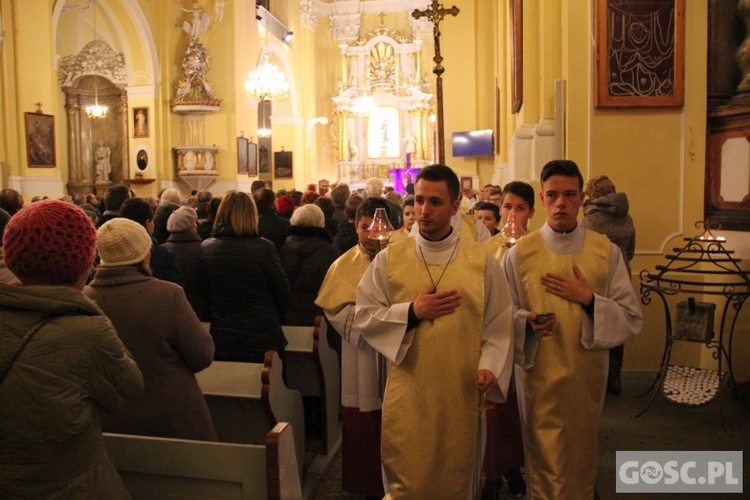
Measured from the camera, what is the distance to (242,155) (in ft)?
57.6

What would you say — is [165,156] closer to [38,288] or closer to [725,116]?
[725,116]

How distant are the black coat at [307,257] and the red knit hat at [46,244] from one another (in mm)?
2819

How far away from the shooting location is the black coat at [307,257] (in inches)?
186

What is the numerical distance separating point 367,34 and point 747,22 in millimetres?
22427

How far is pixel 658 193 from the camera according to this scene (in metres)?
5.70

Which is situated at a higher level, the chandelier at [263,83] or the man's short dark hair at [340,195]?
the chandelier at [263,83]

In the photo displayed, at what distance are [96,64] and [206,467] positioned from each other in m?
17.2

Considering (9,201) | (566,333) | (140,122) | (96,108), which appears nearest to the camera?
(566,333)

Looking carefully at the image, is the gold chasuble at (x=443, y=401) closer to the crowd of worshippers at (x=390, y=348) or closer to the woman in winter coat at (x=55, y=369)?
the crowd of worshippers at (x=390, y=348)

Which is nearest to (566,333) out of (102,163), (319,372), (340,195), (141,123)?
(319,372)

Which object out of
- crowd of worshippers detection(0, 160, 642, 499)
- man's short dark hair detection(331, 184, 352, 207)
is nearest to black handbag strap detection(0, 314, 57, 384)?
crowd of worshippers detection(0, 160, 642, 499)

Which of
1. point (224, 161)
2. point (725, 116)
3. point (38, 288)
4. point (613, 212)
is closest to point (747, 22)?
point (725, 116)

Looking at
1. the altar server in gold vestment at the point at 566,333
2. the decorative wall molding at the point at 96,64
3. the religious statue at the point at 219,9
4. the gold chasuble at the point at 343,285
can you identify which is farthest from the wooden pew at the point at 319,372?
the decorative wall molding at the point at 96,64

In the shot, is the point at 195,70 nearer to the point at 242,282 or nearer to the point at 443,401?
the point at 242,282
